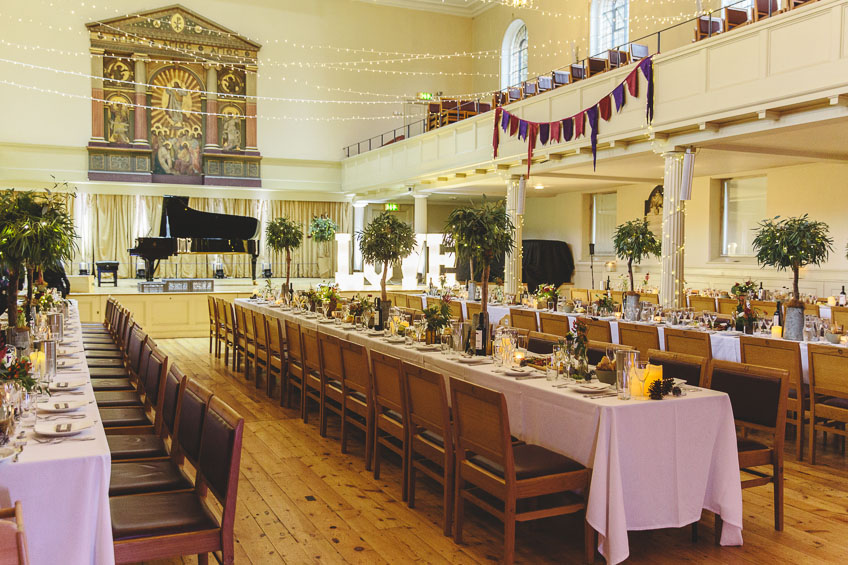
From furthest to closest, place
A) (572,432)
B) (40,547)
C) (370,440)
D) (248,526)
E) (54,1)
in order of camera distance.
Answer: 1. (54,1)
2. (370,440)
3. (248,526)
4. (572,432)
5. (40,547)

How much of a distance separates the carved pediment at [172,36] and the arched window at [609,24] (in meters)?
9.52

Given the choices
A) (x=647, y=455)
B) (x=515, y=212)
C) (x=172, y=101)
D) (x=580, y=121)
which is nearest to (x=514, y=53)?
(x=515, y=212)

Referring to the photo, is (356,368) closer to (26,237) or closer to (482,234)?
(482,234)

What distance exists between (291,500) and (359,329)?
268 cm

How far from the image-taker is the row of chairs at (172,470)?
105 inches

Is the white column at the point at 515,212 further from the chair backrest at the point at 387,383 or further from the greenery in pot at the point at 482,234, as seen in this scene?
the chair backrest at the point at 387,383

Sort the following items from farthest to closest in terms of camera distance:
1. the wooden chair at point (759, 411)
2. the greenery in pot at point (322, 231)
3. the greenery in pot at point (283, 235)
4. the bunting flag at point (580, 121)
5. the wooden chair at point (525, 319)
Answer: the greenery in pot at point (322, 231)
the greenery in pot at point (283, 235)
the bunting flag at point (580, 121)
the wooden chair at point (525, 319)
the wooden chair at point (759, 411)

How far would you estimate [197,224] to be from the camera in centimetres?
1487

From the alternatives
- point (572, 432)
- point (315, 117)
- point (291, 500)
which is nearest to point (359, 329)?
point (291, 500)

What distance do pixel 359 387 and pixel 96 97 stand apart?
1765 cm

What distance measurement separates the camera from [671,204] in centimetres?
1020

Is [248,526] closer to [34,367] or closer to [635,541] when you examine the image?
[34,367]

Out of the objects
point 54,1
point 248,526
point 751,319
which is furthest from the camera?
point 54,1

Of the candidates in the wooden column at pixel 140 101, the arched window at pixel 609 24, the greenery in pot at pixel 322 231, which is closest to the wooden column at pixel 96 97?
the wooden column at pixel 140 101
